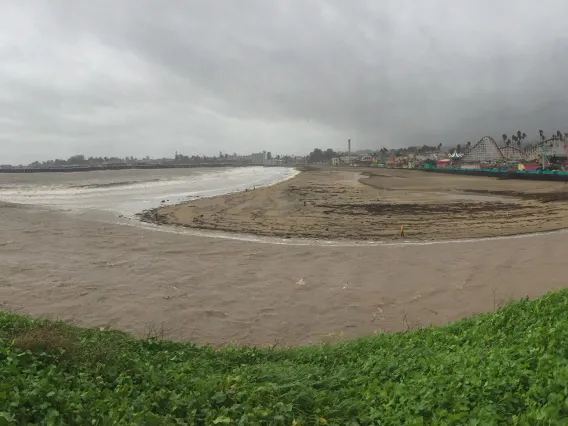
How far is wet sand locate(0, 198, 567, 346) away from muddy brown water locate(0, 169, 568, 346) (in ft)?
0.12

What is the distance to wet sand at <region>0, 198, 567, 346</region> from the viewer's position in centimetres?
981

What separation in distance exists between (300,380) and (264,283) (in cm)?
708

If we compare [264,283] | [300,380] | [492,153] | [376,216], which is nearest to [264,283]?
[264,283]

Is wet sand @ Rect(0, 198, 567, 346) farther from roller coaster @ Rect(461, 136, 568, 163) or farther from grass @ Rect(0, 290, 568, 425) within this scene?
roller coaster @ Rect(461, 136, 568, 163)

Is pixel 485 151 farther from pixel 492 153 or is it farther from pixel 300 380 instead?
pixel 300 380

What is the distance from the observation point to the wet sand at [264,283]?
981cm

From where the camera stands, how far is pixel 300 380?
5.65 meters

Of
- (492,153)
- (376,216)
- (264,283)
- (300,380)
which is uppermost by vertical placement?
(492,153)

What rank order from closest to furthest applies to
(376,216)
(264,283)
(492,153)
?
(264,283) → (376,216) → (492,153)

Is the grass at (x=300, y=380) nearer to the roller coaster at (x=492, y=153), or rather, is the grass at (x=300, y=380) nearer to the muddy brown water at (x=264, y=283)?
the muddy brown water at (x=264, y=283)

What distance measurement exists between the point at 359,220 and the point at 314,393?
1919cm

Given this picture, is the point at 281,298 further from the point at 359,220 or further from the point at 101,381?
the point at 359,220

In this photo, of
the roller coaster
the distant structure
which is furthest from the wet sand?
the distant structure

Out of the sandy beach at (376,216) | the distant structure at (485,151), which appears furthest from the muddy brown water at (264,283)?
the distant structure at (485,151)
